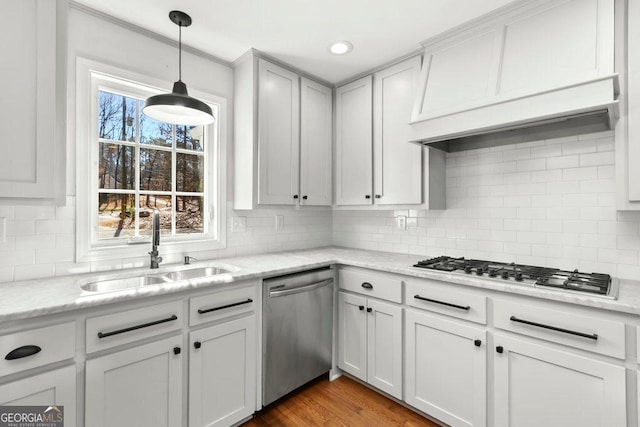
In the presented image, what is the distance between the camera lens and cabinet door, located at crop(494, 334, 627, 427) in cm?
137

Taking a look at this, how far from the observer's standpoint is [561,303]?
58.9 inches

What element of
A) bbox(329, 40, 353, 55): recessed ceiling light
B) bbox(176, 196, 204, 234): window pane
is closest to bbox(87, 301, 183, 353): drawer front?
bbox(176, 196, 204, 234): window pane

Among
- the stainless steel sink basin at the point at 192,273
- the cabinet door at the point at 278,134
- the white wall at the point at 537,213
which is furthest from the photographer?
the cabinet door at the point at 278,134

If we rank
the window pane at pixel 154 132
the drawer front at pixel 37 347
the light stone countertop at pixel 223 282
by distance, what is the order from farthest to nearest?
the window pane at pixel 154 132 < the light stone countertop at pixel 223 282 < the drawer front at pixel 37 347

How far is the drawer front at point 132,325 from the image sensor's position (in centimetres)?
142

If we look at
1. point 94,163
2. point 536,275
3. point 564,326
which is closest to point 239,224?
point 94,163

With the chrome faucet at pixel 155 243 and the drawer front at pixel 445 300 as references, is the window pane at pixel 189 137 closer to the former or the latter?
the chrome faucet at pixel 155 243

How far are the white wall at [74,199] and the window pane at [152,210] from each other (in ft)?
0.56

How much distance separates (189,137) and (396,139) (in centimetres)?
169

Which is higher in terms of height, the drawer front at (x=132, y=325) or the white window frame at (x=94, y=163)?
the white window frame at (x=94, y=163)

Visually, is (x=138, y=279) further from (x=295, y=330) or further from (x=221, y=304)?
(x=295, y=330)

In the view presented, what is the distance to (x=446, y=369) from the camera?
1901 millimetres

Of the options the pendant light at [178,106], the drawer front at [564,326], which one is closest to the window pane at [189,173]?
the pendant light at [178,106]

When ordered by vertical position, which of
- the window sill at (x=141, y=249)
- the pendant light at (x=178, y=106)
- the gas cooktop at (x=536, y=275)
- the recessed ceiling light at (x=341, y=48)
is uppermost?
the recessed ceiling light at (x=341, y=48)
